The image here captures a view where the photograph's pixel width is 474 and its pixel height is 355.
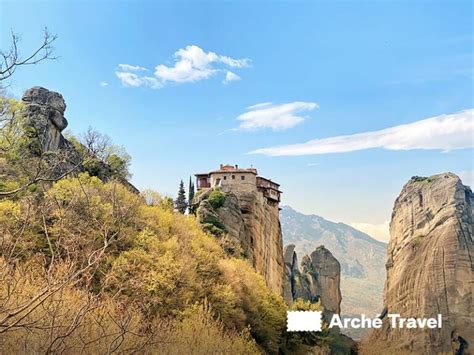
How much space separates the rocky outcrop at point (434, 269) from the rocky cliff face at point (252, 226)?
1357 inches

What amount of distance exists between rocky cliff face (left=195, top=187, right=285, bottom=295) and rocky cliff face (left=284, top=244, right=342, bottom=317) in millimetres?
40288

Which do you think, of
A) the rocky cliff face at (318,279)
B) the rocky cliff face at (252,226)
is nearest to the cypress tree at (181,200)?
the rocky cliff face at (252,226)

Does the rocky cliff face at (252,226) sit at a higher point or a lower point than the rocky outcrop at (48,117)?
lower

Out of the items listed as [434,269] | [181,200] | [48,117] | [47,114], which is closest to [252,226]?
[181,200]

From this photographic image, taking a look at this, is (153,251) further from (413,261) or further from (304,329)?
(413,261)

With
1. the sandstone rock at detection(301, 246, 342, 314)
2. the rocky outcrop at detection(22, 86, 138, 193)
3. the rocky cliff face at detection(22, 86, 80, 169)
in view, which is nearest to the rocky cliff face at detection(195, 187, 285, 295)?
the rocky outcrop at detection(22, 86, 138, 193)

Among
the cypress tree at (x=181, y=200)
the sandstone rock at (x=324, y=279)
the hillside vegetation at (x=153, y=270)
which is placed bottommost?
the sandstone rock at (x=324, y=279)

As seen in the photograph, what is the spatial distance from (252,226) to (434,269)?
4685cm

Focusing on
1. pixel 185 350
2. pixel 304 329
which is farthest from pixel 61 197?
pixel 304 329

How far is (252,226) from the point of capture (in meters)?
51.5

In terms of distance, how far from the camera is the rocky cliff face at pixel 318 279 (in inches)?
3907

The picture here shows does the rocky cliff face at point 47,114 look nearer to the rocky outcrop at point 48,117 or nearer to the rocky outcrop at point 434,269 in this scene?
the rocky outcrop at point 48,117

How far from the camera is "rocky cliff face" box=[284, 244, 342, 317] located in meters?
99.2

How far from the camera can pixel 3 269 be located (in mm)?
5234
